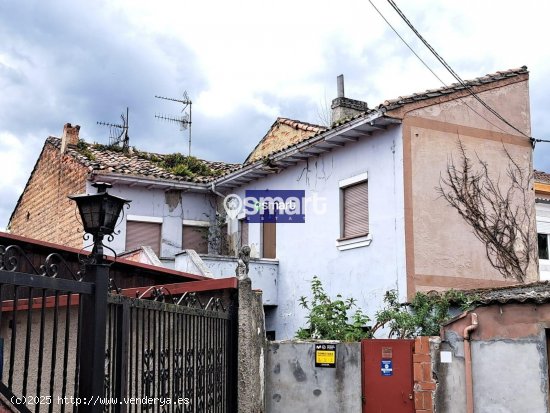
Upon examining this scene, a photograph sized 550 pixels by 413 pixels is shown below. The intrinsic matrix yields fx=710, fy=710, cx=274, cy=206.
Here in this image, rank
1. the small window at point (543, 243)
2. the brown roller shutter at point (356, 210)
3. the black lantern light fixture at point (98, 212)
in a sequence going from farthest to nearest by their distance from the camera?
the small window at point (543, 243) → the brown roller shutter at point (356, 210) → the black lantern light fixture at point (98, 212)

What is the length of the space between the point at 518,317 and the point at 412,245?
4.00 m

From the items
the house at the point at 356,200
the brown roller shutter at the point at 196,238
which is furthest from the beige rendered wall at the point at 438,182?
the brown roller shutter at the point at 196,238

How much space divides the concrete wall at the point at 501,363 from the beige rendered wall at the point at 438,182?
3287 millimetres

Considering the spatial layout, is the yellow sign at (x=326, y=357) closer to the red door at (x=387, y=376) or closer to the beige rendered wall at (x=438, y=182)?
the red door at (x=387, y=376)

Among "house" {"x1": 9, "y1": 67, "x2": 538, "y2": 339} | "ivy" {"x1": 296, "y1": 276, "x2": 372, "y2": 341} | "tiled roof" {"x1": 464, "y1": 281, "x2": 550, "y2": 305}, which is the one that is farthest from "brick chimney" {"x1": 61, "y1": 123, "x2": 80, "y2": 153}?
"tiled roof" {"x1": 464, "y1": 281, "x2": 550, "y2": 305}

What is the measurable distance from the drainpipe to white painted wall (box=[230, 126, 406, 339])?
3.36 metres

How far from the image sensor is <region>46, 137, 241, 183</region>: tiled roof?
19828mm

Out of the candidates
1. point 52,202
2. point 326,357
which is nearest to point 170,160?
point 52,202

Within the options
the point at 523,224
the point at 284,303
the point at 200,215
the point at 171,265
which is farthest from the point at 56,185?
the point at 523,224

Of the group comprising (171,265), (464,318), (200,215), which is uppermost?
(200,215)

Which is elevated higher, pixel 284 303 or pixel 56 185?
pixel 56 185

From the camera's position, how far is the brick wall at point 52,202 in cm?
2088

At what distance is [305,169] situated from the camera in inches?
689

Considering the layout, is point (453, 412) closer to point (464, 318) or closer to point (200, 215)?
point (464, 318)
